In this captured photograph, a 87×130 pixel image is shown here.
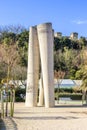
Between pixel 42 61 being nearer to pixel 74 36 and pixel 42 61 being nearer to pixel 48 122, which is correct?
pixel 48 122

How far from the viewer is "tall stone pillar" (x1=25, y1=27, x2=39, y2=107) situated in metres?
29.1

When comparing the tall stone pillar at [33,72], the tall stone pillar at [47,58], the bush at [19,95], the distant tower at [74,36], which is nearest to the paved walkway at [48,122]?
the tall stone pillar at [47,58]

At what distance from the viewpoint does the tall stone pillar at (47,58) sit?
2802cm

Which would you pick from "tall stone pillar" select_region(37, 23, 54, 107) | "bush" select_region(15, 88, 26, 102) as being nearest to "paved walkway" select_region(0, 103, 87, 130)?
"tall stone pillar" select_region(37, 23, 54, 107)

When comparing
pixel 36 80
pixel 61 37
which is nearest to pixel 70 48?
pixel 61 37

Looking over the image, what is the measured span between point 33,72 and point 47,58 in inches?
72.3

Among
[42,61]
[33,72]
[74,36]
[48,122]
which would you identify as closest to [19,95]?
[33,72]

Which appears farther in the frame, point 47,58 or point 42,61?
point 42,61

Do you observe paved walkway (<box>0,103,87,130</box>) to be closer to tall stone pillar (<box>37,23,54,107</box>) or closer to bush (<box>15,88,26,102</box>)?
tall stone pillar (<box>37,23,54,107</box>)

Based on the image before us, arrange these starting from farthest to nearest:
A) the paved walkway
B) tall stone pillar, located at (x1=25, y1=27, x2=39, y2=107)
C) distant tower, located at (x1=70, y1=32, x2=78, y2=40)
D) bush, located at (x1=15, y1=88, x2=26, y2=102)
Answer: distant tower, located at (x1=70, y1=32, x2=78, y2=40) → bush, located at (x1=15, y1=88, x2=26, y2=102) → tall stone pillar, located at (x1=25, y1=27, x2=39, y2=107) → the paved walkway

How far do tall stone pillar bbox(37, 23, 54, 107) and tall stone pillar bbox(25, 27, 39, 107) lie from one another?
0.90m

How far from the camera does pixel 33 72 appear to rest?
1155 inches

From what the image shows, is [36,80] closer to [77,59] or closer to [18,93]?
[18,93]

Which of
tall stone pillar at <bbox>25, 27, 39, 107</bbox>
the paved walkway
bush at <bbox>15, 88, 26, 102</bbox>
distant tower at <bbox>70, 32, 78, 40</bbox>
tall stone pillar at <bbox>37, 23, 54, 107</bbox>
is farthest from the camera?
distant tower at <bbox>70, 32, 78, 40</bbox>
